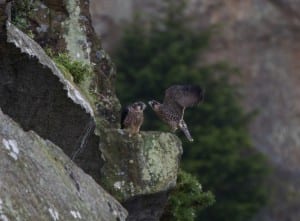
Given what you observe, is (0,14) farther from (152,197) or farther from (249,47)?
(249,47)

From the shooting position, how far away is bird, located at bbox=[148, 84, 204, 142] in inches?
452

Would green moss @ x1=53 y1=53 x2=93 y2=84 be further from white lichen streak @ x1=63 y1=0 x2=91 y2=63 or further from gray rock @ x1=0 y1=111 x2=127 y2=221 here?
gray rock @ x1=0 y1=111 x2=127 y2=221

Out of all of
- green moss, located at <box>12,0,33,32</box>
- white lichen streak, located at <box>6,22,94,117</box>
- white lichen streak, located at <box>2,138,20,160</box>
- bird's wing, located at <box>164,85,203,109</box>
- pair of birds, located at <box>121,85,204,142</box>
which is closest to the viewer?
white lichen streak, located at <box>2,138,20,160</box>

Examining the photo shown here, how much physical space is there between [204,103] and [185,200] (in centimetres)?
1500

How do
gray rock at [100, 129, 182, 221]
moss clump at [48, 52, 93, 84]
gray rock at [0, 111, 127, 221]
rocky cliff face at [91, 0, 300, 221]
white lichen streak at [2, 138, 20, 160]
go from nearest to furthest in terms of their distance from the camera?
gray rock at [0, 111, 127, 221], white lichen streak at [2, 138, 20, 160], gray rock at [100, 129, 182, 221], moss clump at [48, 52, 93, 84], rocky cliff face at [91, 0, 300, 221]

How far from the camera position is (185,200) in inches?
456

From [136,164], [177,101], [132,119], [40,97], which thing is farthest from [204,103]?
[40,97]

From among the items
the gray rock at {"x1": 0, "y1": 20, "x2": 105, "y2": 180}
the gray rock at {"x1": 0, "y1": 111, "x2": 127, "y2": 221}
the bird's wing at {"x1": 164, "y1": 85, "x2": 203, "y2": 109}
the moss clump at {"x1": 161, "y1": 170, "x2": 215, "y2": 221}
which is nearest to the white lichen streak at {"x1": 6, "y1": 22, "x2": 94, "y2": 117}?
the gray rock at {"x1": 0, "y1": 20, "x2": 105, "y2": 180}

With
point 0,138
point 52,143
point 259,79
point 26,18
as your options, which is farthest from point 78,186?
point 259,79

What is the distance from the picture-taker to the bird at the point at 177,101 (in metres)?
11.5

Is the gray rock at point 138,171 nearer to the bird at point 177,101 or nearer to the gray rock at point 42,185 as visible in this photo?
the gray rock at point 42,185

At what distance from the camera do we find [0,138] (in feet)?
27.9

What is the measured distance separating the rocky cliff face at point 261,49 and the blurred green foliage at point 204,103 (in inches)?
25.2

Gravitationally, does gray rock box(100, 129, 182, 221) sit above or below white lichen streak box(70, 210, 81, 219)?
above
